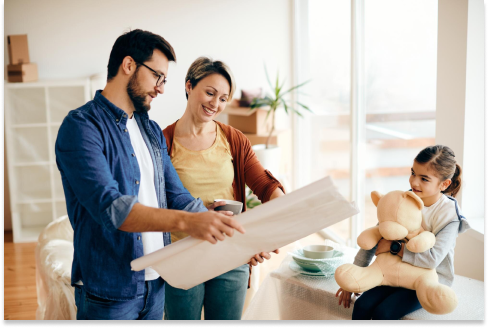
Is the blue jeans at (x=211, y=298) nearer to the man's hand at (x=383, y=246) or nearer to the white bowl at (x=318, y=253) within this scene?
the white bowl at (x=318, y=253)

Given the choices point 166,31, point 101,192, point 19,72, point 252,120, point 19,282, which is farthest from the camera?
point 166,31

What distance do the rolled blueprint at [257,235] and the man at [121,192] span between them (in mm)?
75

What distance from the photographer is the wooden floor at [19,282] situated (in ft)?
9.14

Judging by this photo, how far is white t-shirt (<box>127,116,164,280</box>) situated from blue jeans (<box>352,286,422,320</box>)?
677mm

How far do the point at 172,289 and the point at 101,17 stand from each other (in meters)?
3.72

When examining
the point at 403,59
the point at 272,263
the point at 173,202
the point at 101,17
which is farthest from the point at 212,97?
the point at 101,17

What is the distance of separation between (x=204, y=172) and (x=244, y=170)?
0.18m

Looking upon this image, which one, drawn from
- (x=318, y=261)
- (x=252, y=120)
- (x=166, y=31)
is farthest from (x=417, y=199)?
(x=166, y=31)

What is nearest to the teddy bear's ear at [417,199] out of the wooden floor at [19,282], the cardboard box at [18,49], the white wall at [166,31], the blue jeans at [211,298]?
the blue jeans at [211,298]

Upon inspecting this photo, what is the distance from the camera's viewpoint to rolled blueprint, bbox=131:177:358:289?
3.50 ft

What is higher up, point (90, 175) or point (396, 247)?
point (90, 175)

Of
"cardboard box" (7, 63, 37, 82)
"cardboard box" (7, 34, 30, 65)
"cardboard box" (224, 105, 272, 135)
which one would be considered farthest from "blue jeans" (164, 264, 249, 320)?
"cardboard box" (7, 34, 30, 65)

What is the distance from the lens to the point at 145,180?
1.22m

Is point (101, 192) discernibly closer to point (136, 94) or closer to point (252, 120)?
point (136, 94)
